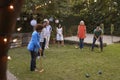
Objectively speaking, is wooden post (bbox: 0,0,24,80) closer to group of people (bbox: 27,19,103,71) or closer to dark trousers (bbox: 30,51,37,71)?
group of people (bbox: 27,19,103,71)

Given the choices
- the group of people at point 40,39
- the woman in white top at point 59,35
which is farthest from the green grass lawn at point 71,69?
the woman in white top at point 59,35

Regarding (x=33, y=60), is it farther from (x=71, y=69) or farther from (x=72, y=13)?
(x=72, y=13)

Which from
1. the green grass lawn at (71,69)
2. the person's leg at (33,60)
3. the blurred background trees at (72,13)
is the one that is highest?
the blurred background trees at (72,13)

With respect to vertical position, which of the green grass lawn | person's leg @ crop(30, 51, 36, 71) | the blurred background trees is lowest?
the green grass lawn

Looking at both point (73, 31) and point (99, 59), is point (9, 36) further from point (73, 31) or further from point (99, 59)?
point (73, 31)

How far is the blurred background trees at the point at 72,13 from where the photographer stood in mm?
24859

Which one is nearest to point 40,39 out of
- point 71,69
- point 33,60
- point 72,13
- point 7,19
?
point 71,69

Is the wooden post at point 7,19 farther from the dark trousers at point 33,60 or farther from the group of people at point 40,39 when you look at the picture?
the dark trousers at point 33,60

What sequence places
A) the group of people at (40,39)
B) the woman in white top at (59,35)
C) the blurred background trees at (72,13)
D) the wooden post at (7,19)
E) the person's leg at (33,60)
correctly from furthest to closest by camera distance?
the blurred background trees at (72,13) → the woman in white top at (59,35) → the person's leg at (33,60) → the group of people at (40,39) → the wooden post at (7,19)

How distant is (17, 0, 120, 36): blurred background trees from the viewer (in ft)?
81.6

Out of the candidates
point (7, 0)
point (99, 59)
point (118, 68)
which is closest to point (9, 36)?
point (7, 0)

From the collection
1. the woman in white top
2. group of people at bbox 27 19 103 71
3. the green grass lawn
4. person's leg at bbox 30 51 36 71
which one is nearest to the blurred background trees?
the woman in white top

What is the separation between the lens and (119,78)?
11102mm

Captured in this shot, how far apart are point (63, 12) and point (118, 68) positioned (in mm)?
13490
